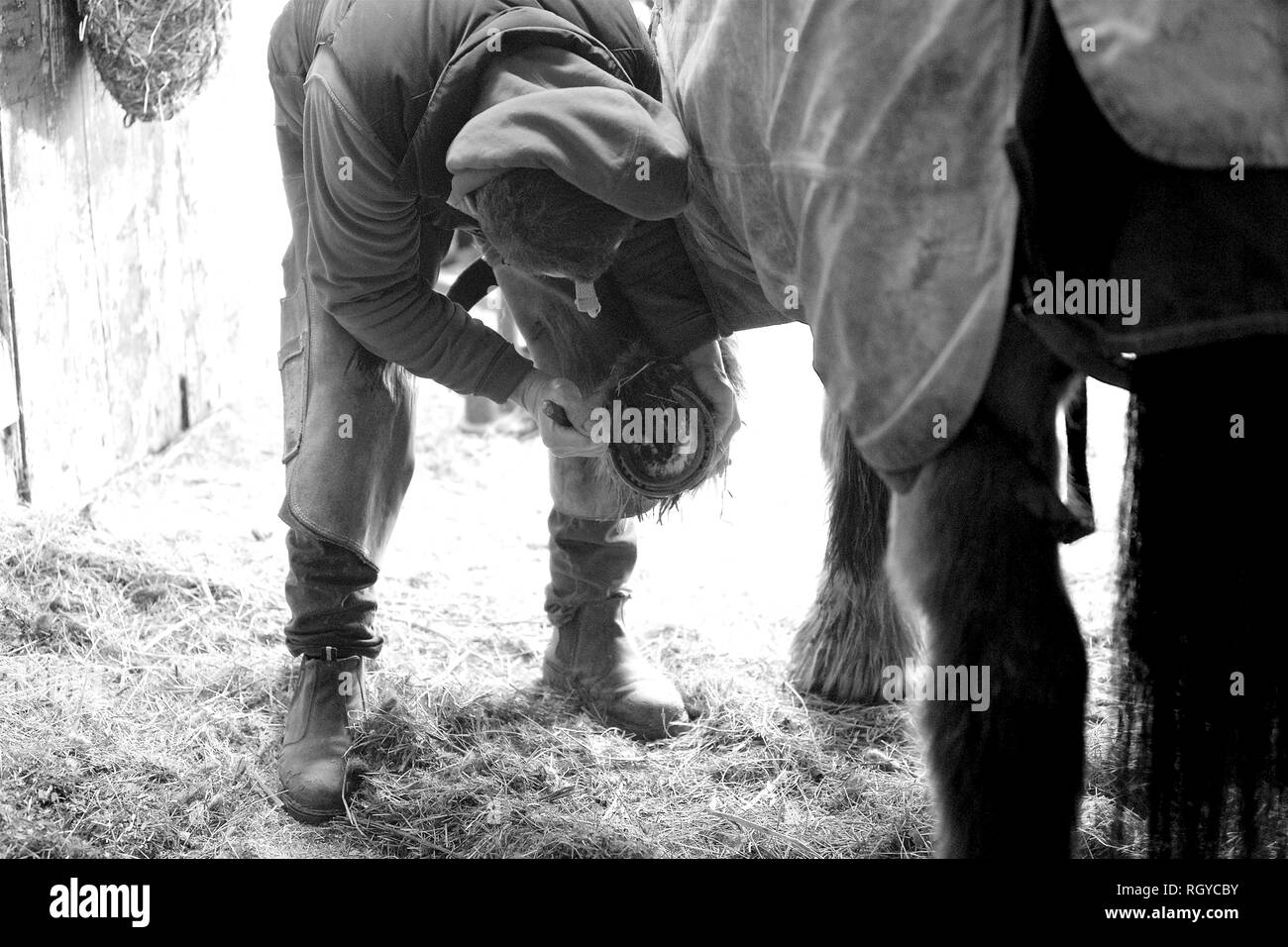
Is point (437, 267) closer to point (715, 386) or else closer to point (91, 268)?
point (715, 386)

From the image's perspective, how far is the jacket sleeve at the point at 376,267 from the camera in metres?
1.48

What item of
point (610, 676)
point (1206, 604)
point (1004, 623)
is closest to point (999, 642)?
point (1004, 623)

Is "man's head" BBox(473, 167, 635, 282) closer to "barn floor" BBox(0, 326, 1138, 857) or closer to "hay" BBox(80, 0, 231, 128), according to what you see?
"barn floor" BBox(0, 326, 1138, 857)

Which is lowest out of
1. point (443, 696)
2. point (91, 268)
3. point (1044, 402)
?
point (443, 696)

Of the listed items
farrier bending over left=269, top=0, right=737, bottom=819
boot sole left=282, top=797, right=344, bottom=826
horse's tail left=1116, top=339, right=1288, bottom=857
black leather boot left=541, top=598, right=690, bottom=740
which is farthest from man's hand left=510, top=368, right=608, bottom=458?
horse's tail left=1116, top=339, right=1288, bottom=857

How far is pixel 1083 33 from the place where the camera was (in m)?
0.94

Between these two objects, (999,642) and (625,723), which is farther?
(625,723)

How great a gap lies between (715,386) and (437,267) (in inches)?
17.4

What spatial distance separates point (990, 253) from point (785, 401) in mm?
2034

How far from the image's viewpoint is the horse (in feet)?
3.23

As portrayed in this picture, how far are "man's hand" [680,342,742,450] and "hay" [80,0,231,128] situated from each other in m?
1.32

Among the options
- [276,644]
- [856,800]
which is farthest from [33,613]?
[856,800]

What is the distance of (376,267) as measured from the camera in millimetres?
1564
